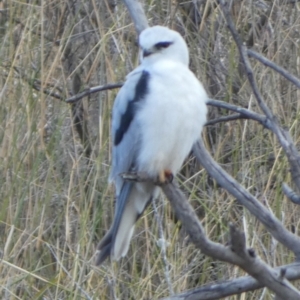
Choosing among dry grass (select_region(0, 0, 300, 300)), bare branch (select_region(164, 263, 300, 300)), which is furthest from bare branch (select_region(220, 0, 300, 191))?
dry grass (select_region(0, 0, 300, 300))

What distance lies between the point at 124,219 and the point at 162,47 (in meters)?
0.55

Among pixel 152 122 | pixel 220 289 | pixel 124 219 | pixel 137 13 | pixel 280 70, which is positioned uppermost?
pixel 137 13

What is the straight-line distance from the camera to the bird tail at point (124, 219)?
2.27 m

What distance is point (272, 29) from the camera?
10.8 feet

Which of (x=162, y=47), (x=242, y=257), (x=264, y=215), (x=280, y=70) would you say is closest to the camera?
(x=242, y=257)

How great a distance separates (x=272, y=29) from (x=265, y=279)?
185 cm

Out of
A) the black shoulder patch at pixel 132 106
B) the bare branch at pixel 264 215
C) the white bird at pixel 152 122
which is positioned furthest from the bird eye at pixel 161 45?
the bare branch at pixel 264 215

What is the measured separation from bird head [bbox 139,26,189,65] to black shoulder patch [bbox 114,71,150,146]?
86 millimetres

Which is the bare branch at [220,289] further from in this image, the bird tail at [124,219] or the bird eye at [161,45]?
the bird eye at [161,45]

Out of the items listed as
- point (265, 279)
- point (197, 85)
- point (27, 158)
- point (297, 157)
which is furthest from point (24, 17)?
point (265, 279)

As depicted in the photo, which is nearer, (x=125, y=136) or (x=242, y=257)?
(x=242, y=257)

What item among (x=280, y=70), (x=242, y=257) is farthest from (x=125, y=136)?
(x=242, y=257)

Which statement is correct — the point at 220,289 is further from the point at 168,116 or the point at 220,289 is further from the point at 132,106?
the point at 132,106

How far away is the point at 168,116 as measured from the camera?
218 cm
